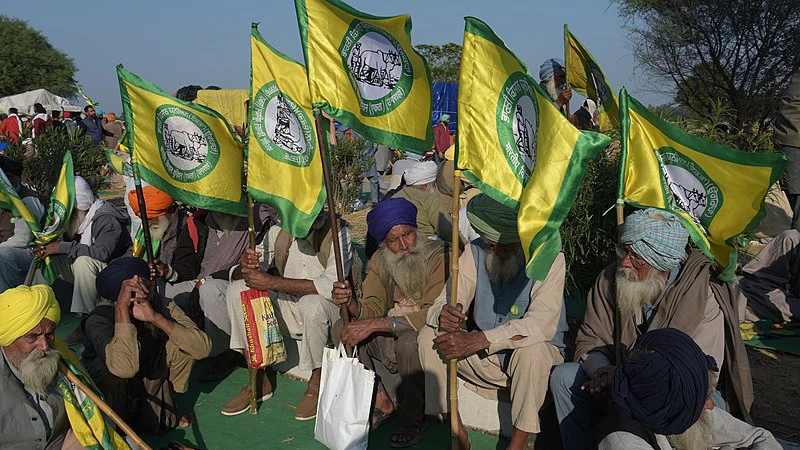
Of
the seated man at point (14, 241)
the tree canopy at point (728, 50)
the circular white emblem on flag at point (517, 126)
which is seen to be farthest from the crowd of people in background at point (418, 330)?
the tree canopy at point (728, 50)

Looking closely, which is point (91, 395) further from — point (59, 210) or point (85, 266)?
point (59, 210)

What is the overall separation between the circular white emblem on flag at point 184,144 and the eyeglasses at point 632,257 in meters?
2.70

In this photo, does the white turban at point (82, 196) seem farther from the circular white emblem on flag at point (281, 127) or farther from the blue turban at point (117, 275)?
the circular white emblem on flag at point (281, 127)

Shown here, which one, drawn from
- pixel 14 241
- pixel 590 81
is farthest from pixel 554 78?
pixel 14 241

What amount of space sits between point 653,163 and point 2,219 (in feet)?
18.6

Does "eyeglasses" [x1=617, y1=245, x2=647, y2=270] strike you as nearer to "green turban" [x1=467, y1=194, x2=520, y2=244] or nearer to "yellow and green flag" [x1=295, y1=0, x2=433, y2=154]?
"green turban" [x1=467, y1=194, x2=520, y2=244]

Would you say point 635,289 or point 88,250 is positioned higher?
point 635,289

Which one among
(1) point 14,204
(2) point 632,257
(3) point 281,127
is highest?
(3) point 281,127

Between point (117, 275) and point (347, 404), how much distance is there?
158cm

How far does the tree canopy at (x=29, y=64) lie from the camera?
45.3 m

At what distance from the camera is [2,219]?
657 cm

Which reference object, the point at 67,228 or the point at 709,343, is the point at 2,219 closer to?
the point at 67,228

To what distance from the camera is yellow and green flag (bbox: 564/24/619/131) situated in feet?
16.9

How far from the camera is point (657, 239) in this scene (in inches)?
140
